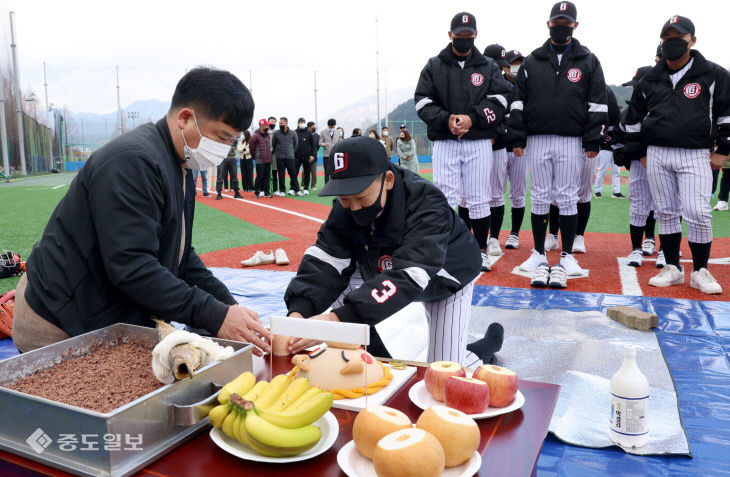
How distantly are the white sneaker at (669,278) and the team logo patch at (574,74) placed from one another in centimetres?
189

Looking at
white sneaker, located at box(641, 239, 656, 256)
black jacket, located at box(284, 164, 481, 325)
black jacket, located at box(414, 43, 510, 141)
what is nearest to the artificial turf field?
white sneaker, located at box(641, 239, 656, 256)

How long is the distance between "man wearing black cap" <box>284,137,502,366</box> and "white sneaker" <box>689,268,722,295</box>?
2.70 meters

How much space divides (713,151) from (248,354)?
15.5ft


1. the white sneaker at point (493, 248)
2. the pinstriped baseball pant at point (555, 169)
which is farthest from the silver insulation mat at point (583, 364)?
the white sneaker at point (493, 248)

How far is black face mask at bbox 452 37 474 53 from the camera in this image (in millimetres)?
5164

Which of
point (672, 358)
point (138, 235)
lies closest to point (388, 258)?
point (138, 235)

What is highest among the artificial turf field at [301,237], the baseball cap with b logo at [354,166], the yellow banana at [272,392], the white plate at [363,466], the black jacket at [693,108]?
the black jacket at [693,108]

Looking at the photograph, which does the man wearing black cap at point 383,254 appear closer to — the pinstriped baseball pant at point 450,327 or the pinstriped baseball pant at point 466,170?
the pinstriped baseball pant at point 450,327

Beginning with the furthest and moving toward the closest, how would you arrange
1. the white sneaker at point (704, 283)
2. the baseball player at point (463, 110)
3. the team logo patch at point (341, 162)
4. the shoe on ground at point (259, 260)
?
the shoe on ground at point (259, 260)
the baseball player at point (463, 110)
the white sneaker at point (704, 283)
the team logo patch at point (341, 162)

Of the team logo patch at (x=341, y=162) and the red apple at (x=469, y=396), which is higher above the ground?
the team logo patch at (x=341, y=162)

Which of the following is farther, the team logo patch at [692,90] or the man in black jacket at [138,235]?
the team logo patch at [692,90]

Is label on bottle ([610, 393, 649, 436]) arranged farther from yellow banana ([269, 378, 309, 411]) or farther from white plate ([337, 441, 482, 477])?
yellow banana ([269, 378, 309, 411])

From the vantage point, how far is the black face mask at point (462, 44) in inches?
203

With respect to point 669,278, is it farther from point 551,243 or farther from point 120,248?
point 120,248
